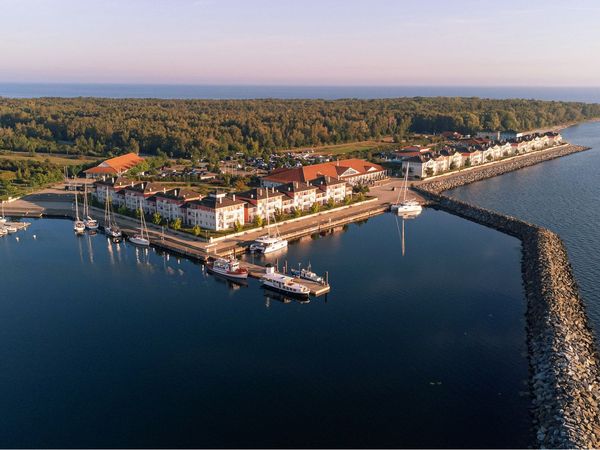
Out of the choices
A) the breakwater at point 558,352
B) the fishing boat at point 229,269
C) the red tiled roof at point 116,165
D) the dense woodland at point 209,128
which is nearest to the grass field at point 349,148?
the dense woodland at point 209,128

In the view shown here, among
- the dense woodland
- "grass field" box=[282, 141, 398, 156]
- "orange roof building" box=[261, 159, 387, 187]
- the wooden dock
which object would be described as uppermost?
the dense woodland

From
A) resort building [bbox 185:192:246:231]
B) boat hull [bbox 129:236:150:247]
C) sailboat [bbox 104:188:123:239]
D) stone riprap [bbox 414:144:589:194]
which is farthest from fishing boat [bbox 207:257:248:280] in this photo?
stone riprap [bbox 414:144:589:194]

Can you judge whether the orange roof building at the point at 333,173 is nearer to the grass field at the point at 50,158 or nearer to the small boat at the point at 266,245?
the small boat at the point at 266,245

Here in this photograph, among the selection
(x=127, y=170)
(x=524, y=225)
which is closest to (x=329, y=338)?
(x=524, y=225)

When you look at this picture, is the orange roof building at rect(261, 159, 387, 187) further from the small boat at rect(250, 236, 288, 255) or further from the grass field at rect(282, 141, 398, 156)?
the grass field at rect(282, 141, 398, 156)

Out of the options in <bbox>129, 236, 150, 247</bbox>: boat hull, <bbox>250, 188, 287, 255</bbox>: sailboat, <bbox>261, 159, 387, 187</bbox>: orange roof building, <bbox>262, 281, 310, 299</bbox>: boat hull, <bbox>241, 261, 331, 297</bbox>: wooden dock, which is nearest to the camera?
<bbox>262, 281, 310, 299</bbox>: boat hull

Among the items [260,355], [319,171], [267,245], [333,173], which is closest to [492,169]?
[333,173]
